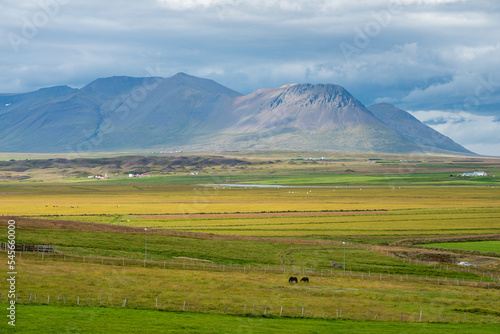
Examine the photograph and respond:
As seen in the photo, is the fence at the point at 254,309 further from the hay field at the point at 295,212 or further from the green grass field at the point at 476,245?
the hay field at the point at 295,212

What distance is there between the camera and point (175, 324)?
42812 mm

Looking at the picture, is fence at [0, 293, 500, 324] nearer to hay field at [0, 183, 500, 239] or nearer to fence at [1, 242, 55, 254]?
fence at [1, 242, 55, 254]

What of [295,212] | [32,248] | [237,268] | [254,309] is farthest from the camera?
[295,212]

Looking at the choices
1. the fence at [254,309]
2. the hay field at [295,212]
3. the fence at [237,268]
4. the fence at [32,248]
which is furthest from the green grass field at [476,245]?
the fence at [32,248]

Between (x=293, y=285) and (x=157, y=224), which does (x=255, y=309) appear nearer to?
(x=293, y=285)

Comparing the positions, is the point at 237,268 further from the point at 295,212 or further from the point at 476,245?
the point at 295,212

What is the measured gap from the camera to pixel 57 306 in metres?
46.7

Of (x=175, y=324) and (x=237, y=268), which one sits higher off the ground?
(x=237, y=268)

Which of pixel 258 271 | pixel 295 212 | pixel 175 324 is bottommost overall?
pixel 175 324

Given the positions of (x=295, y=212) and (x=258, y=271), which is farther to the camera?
(x=295, y=212)

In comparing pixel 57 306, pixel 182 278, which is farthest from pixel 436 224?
pixel 57 306

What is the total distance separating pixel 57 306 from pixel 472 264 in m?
49.2

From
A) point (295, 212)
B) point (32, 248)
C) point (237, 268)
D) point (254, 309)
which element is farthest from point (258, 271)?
point (295, 212)

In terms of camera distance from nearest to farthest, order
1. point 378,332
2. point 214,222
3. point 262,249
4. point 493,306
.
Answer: point 378,332 → point 493,306 → point 262,249 → point 214,222
